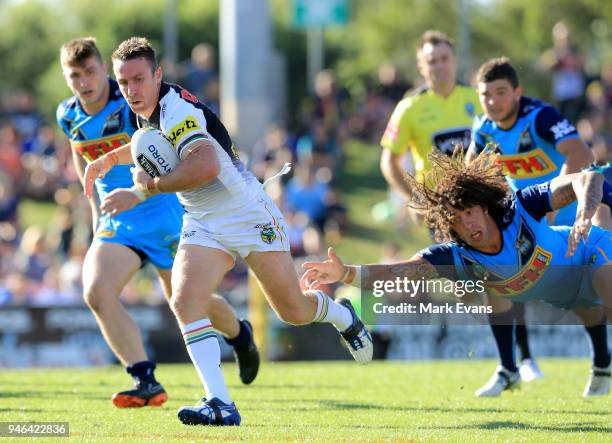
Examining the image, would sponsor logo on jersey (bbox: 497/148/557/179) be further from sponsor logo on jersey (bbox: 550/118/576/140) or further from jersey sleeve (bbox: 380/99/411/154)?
jersey sleeve (bbox: 380/99/411/154)

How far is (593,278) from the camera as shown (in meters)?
7.19

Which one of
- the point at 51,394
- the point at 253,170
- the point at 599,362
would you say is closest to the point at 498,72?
the point at 599,362

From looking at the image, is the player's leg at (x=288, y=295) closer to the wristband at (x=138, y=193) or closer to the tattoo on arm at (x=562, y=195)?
the wristband at (x=138, y=193)

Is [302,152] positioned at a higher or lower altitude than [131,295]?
higher

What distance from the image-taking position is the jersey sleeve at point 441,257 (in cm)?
705

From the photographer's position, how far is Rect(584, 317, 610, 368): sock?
28.2 feet

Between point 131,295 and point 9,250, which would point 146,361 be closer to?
point 131,295

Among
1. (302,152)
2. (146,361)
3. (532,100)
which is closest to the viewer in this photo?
(146,361)

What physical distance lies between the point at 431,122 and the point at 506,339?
263cm

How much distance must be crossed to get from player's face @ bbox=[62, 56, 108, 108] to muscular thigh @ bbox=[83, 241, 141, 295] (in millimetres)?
1121

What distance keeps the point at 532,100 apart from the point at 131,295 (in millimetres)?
8764

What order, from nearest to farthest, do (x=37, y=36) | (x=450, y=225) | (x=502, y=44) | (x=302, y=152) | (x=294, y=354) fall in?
1. (x=450, y=225)
2. (x=294, y=354)
3. (x=302, y=152)
4. (x=502, y=44)
5. (x=37, y=36)

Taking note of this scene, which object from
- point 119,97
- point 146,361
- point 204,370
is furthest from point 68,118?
point 204,370

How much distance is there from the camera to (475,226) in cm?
693
